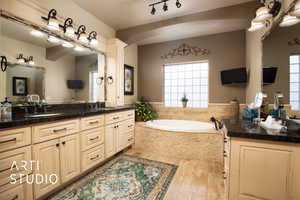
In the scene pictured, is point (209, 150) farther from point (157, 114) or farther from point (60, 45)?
point (60, 45)

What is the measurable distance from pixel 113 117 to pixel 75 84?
3.01ft

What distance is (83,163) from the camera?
6.01 feet

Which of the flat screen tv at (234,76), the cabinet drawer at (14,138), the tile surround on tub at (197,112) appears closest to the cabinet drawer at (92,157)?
the cabinet drawer at (14,138)

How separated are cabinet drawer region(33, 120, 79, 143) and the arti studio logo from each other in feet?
0.67

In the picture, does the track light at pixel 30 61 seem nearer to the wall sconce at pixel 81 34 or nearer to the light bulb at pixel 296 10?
the wall sconce at pixel 81 34

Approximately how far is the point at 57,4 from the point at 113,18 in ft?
3.22

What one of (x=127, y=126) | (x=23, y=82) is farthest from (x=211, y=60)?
(x=23, y=82)

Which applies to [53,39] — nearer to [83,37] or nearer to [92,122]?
[83,37]

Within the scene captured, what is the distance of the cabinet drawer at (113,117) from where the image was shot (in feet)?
7.43

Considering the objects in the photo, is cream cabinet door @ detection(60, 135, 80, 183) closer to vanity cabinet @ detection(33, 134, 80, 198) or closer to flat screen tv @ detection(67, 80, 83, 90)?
vanity cabinet @ detection(33, 134, 80, 198)

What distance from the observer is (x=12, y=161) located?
117cm

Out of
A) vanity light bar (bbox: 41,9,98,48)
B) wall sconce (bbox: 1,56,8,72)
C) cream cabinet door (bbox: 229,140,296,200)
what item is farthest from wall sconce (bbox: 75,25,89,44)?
cream cabinet door (bbox: 229,140,296,200)

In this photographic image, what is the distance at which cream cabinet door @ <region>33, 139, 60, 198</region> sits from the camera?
1342mm

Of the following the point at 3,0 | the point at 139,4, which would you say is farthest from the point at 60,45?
the point at 139,4
